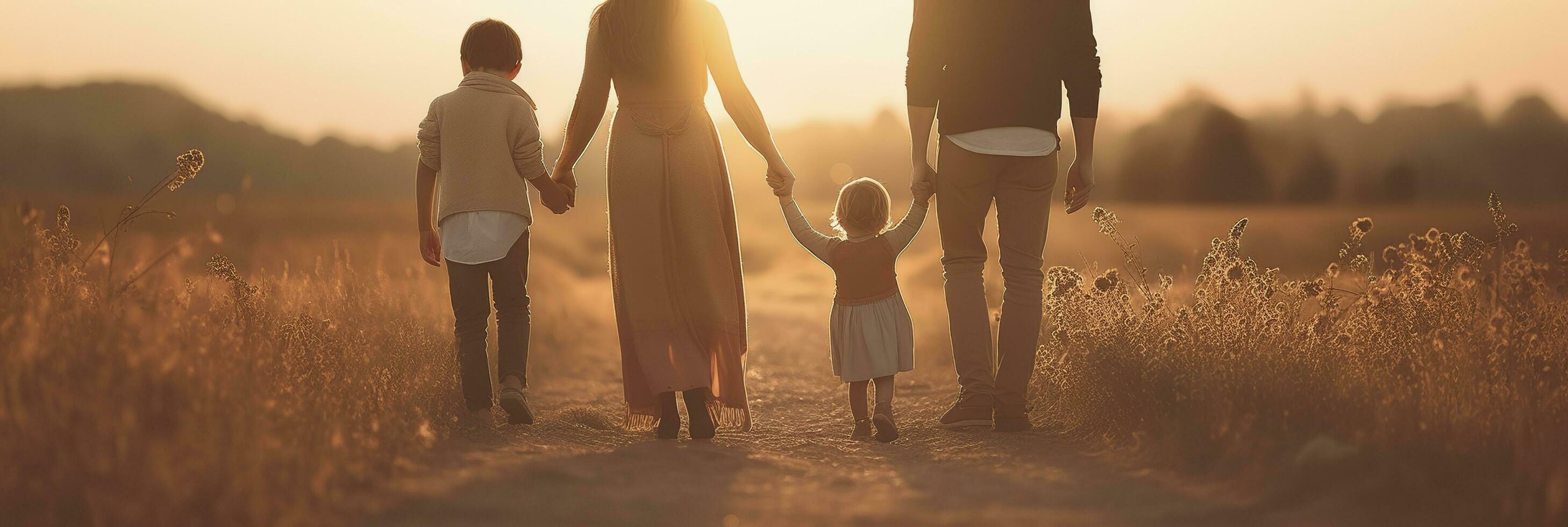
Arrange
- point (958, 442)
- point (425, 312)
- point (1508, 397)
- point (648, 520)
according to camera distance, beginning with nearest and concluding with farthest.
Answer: point (648, 520), point (1508, 397), point (958, 442), point (425, 312)

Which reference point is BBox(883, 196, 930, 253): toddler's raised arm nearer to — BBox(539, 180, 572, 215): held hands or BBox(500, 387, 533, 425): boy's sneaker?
BBox(539, 180, 572, 215): held hands

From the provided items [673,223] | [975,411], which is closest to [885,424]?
[975,411]

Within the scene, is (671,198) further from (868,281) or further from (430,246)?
(430,246)

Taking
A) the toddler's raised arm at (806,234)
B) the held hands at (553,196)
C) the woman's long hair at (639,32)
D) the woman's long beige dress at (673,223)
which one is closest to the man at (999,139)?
the toddler's raised arm at (806,234)

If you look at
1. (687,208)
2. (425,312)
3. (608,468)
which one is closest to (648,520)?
(608,468)

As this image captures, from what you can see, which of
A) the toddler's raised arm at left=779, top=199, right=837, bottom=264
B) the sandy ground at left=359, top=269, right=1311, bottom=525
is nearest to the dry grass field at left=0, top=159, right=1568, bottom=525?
the sandy ground at left=359, top=269, right=1311, bottom=525

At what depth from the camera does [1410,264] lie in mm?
5109

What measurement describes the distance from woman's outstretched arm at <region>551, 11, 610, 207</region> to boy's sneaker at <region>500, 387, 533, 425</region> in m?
1.07

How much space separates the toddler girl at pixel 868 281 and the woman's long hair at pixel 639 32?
779mm

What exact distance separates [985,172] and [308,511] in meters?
3.04

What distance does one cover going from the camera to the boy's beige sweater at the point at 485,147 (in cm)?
503

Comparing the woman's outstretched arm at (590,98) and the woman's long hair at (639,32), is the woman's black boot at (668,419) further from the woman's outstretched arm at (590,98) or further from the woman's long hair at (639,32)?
the woman's long hair at (639,32)

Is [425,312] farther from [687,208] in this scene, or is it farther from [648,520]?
[648,520]

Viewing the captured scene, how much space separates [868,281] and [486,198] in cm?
168
